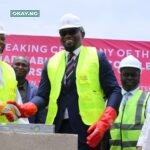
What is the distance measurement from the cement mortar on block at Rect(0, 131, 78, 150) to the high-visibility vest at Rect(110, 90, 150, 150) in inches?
83.2

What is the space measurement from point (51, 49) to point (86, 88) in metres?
4.68

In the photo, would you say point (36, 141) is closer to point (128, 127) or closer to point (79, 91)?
point (79, 91)

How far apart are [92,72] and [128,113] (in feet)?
3.14

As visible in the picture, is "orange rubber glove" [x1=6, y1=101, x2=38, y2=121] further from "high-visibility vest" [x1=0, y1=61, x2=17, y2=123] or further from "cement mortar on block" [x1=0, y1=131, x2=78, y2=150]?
"cement mortar on block" [x1=0, y1=131, x2=78, y2=150]

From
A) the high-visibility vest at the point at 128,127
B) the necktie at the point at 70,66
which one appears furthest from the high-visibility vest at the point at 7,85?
the high-visibility vest at the point at 128,127

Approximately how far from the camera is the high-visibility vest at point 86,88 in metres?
4.01

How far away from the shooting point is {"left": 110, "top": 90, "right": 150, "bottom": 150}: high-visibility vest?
189 inches

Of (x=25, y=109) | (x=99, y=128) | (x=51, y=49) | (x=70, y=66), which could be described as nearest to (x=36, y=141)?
(x=25, y=109)

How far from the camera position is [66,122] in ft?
13.2

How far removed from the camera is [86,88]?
13.2 ft

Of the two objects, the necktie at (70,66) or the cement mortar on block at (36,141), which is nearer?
the cement mortar on block at (36,141)

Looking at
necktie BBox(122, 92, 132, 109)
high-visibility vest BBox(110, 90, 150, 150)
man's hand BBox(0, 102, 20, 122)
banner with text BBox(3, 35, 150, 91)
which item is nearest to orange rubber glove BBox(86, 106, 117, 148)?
man's hand BBox(0, 102, 20, 122)

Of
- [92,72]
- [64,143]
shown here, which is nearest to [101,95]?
[92,72]

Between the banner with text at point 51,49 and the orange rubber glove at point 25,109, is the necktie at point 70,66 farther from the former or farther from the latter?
the banner with text at point 51,49
